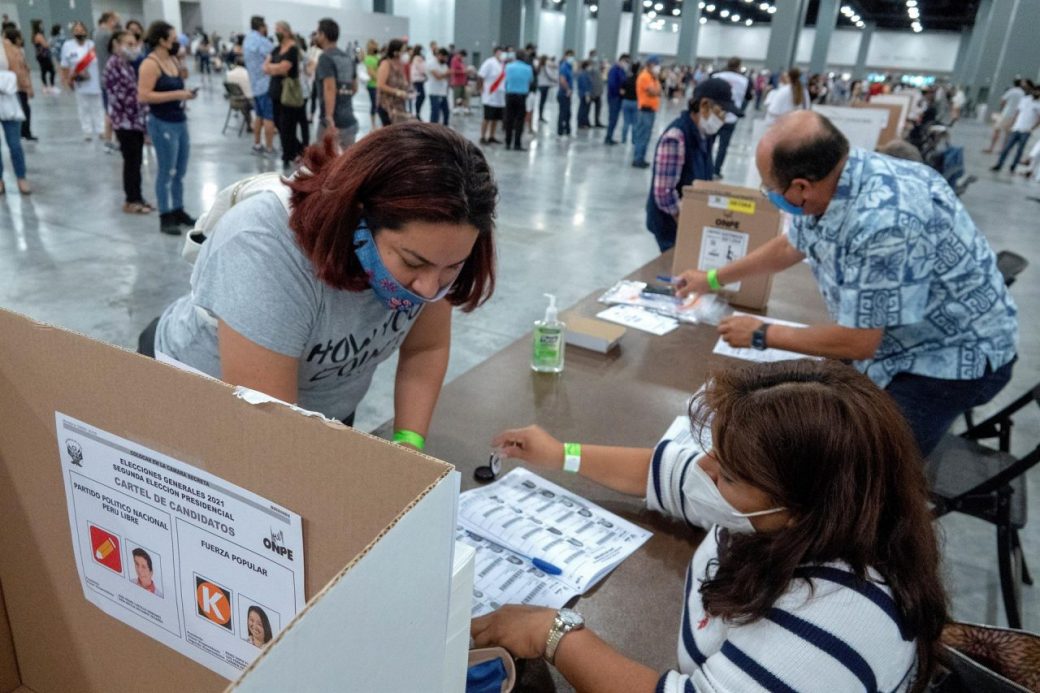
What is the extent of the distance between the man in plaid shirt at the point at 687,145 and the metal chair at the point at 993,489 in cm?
180

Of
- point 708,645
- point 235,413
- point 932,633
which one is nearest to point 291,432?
point 235,413

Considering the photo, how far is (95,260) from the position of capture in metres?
4.25

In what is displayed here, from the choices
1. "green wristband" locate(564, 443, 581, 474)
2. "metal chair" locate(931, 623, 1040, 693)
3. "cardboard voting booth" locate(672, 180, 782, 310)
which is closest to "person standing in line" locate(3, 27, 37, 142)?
→ "cardboard voting booth" locate(672, 180, 782, 310)

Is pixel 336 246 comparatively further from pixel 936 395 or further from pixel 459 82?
pixel 459 82

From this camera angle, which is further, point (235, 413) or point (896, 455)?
point (896, 455)

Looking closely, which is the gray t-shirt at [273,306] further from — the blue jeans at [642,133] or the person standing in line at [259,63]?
the blue jeans at [642,133]

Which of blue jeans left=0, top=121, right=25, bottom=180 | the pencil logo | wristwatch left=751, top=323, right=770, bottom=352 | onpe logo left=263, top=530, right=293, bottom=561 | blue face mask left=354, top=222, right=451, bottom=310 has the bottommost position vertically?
blue jeans left=0, top=121, right=25, bottom=180

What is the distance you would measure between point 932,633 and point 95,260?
15.5ft

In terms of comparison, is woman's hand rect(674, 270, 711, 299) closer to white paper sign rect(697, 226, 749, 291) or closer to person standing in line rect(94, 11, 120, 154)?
white paper sign rect(697, 226, 749, 291)

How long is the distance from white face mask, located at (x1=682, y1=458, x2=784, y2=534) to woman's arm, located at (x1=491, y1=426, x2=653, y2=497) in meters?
0.11

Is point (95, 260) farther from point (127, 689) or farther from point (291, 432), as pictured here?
point (291, 432)

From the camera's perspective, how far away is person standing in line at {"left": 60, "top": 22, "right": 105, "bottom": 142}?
6.64 metres

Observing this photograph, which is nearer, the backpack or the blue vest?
the backpack

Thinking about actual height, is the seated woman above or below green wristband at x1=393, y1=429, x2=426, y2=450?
above
